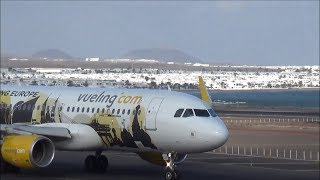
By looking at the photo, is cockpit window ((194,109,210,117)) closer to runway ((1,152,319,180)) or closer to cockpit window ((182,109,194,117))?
cockpit window ((182,109,194,117))

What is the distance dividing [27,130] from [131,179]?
15.6ft

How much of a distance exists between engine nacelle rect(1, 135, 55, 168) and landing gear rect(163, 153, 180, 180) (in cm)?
471

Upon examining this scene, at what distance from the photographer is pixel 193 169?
147ft

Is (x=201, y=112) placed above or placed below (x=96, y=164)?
above

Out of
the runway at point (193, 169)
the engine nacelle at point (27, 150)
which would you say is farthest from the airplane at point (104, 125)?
the runway at point (193, 169)

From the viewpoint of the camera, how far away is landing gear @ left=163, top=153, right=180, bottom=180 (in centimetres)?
3575

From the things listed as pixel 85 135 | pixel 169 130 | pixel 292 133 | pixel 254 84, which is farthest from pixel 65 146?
pixel 254 84

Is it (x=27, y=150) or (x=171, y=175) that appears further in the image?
(x=27, y=150)

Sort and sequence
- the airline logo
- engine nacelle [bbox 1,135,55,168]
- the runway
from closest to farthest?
1. engine nacelle [bbox 1,135,55,168]
2. the airline logo
3. the runway

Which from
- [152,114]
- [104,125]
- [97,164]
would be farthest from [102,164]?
[152,114]

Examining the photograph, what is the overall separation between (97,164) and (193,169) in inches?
218

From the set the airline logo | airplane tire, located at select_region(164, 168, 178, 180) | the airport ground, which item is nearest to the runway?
the airport ground

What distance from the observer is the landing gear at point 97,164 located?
4144 centimetres

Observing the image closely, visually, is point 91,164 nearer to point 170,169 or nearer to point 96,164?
point 96,164
